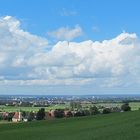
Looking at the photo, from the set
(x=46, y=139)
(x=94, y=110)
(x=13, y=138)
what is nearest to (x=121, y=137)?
(x=46, y=139)

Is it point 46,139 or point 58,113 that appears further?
point 58,113

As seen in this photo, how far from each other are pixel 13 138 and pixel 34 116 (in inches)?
1834

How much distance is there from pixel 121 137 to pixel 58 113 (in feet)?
172

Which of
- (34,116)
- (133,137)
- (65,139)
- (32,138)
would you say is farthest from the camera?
(34,116)

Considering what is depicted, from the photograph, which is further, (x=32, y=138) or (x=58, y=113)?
(x=58, y=113)

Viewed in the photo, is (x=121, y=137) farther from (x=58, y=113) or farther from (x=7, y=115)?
(x=7, y=115)

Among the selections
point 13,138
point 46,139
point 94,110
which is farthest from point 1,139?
point 94,110

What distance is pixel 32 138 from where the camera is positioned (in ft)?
90.0

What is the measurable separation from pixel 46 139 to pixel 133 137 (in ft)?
21.9

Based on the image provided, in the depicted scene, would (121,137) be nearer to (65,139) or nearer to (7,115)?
(65,139)

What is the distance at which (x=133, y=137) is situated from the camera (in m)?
20.4

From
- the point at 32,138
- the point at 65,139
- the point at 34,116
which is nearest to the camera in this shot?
the point at 65,139

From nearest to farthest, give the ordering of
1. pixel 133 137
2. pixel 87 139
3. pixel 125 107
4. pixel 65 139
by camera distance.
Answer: pixel 133 137, pixel 87 139, pixel 65 139, pixel 125 107

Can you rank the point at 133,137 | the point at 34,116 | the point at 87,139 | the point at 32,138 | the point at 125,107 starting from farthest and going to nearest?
1. the point at 34,116
2. the point at 125,107
3. the point at 32,138
4. the point at 87,139
5. the point at 133,137
